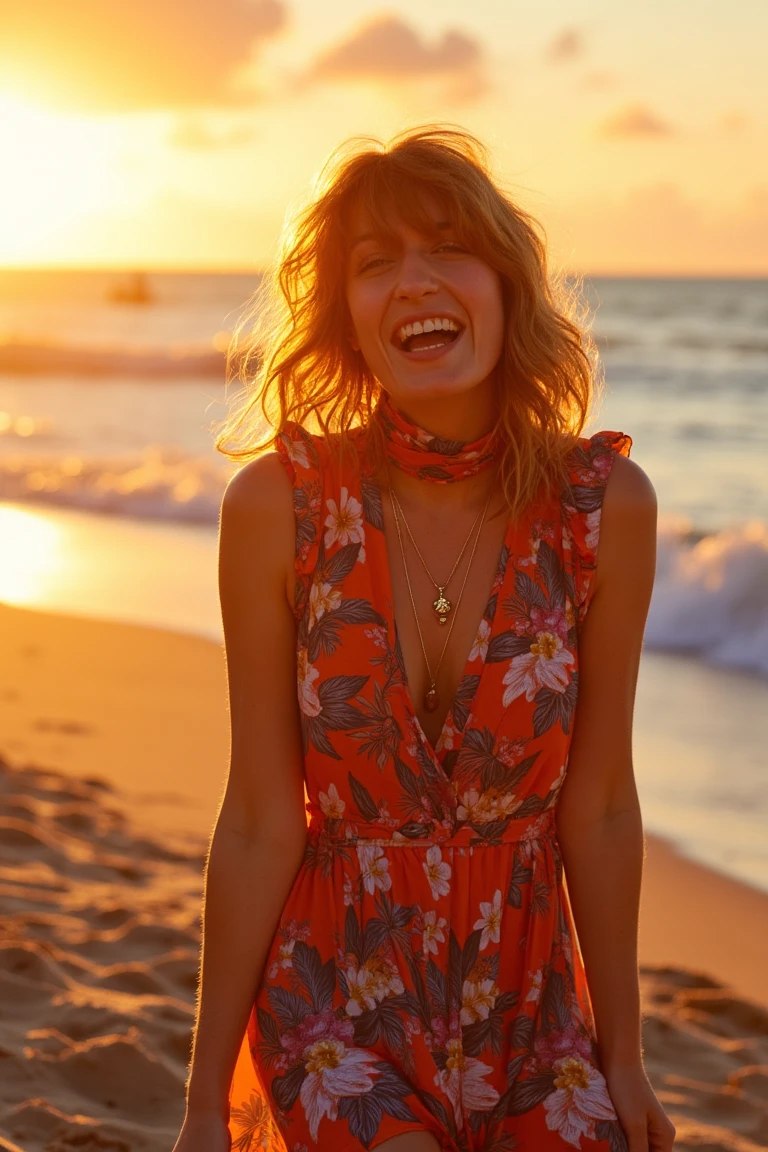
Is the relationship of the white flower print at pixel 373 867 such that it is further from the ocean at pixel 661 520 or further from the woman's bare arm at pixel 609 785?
the ocean at pixel 661 520

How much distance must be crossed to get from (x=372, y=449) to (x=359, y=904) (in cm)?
76

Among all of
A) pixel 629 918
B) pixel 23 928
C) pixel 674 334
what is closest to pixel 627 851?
pixel 629 918

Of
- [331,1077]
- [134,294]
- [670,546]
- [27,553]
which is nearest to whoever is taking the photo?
[331,1077]

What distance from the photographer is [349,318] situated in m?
2.57

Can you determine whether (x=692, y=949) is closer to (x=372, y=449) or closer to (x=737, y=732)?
(x=737, y=732)

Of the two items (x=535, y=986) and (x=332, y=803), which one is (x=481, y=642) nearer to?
(x=332, y=803)

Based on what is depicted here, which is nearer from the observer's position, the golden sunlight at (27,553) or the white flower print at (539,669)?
the white flower print at (539,669)

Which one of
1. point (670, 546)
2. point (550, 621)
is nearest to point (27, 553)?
point (670, 546)

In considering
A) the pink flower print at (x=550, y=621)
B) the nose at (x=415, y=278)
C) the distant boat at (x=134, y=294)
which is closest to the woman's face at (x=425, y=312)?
the nose at (x=415, y=278)

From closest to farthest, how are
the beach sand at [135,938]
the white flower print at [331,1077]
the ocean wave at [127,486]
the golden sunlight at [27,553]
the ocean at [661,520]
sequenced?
the white flower print at [331,1077], the beach sand at [135,938], the ocean at [661,520], the golden sunlight at [27,553], the ocean wave at [127,486]

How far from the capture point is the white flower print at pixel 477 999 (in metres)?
2.17

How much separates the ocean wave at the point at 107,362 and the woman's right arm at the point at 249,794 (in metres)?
31.9

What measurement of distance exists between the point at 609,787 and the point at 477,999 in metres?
0.40

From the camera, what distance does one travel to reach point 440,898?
7.19 feet
